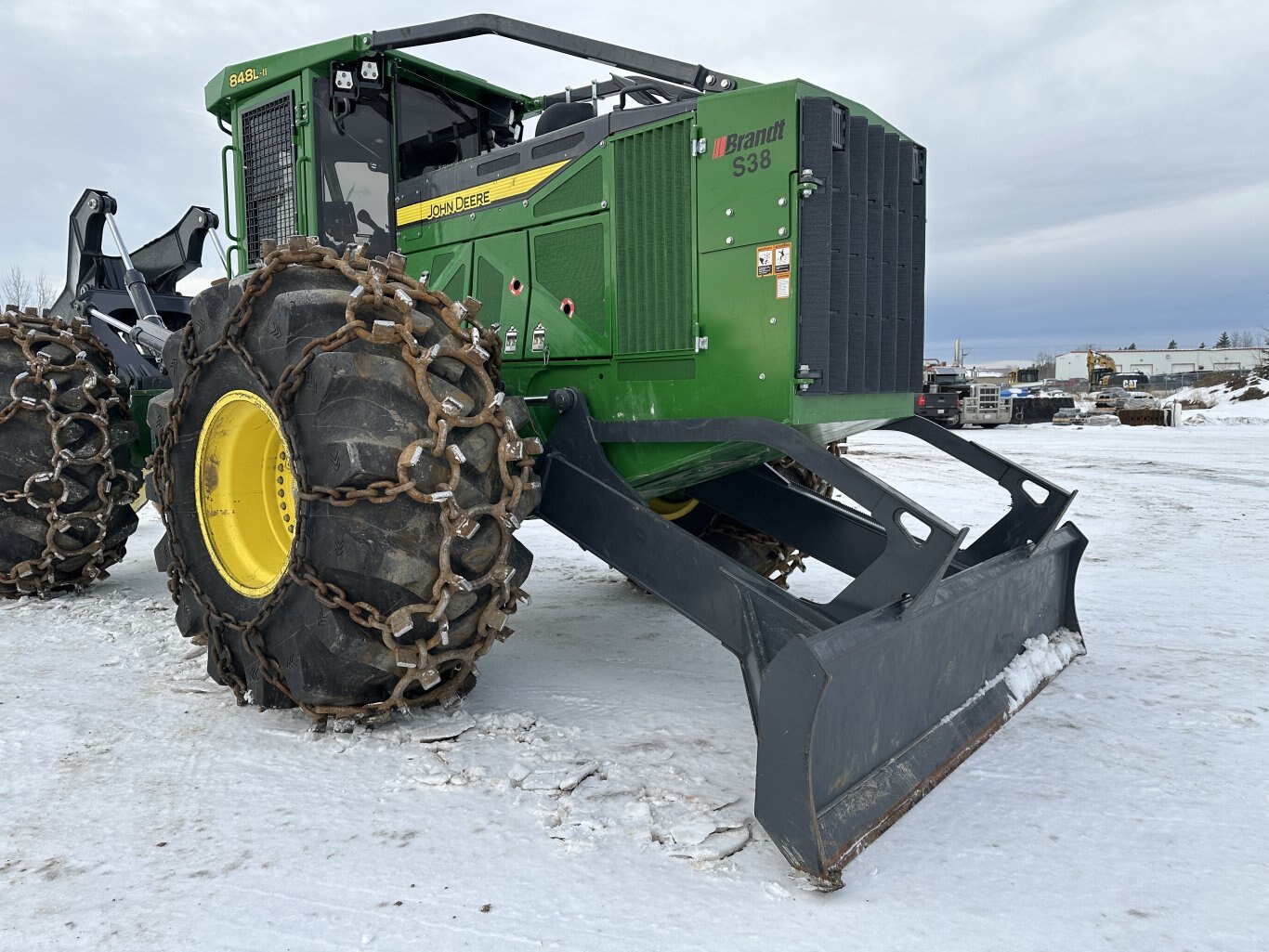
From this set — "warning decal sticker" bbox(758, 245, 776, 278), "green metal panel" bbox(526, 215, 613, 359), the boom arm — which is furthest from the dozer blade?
the boom arm

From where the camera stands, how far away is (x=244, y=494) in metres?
3.70

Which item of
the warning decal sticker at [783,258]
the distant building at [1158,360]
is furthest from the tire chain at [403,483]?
the distant building at [1158,360]

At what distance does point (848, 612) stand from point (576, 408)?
1.43m

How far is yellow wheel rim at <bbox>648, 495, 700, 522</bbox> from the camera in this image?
5.19 m

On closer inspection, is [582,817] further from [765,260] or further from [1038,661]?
[1038,661]

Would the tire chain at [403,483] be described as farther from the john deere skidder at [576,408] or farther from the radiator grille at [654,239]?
the radiator grille at [654,239]

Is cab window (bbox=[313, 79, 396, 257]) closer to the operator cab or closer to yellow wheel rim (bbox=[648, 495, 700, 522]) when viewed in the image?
the operator cab

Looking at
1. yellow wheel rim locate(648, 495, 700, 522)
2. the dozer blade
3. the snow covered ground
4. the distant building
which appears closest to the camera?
the snow covered ground

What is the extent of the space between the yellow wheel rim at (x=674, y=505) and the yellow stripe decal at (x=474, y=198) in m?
1.84

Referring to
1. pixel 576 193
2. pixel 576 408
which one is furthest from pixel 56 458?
pixel 576 193

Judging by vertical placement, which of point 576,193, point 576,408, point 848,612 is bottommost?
point 848,612

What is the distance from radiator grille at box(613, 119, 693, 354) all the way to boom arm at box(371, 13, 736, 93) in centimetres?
26

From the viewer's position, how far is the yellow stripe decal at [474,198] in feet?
13.3

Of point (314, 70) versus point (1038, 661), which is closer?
point (1038, 661)
